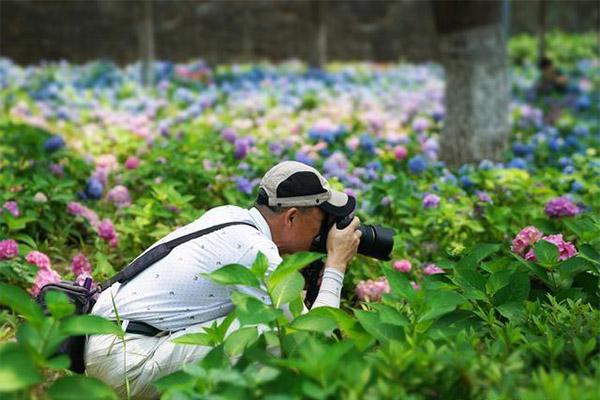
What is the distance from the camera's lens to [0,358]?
5.55 feet

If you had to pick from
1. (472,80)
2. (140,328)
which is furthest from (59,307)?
(472,80)

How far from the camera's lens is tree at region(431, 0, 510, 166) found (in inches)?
239

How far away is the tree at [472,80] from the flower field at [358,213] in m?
0.17

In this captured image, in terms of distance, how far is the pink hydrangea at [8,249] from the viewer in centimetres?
361

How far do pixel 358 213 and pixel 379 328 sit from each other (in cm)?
205

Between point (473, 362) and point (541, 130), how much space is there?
18.3 feet

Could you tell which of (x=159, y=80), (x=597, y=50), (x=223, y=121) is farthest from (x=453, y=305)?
(x=597, y=50)

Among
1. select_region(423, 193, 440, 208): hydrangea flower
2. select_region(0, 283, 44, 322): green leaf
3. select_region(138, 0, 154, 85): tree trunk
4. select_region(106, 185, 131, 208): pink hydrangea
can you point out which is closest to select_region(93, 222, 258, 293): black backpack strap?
select_region(0, 283, 44, 322): green leaf

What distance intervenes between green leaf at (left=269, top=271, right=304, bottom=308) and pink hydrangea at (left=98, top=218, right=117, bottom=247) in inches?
76.1

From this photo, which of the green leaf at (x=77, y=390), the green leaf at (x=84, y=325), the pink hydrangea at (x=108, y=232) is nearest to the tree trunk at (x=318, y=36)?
the pink hydrangea at (x=108, y=232)

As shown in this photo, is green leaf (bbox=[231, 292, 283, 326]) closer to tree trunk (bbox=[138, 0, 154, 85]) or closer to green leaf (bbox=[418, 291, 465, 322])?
green leaf (bbox=[418, 291, 465, 322])

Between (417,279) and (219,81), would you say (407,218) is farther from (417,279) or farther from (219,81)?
(219,81)

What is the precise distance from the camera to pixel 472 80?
20.3 ft

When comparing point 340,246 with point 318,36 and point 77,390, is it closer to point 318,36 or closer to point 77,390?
point 77,390
